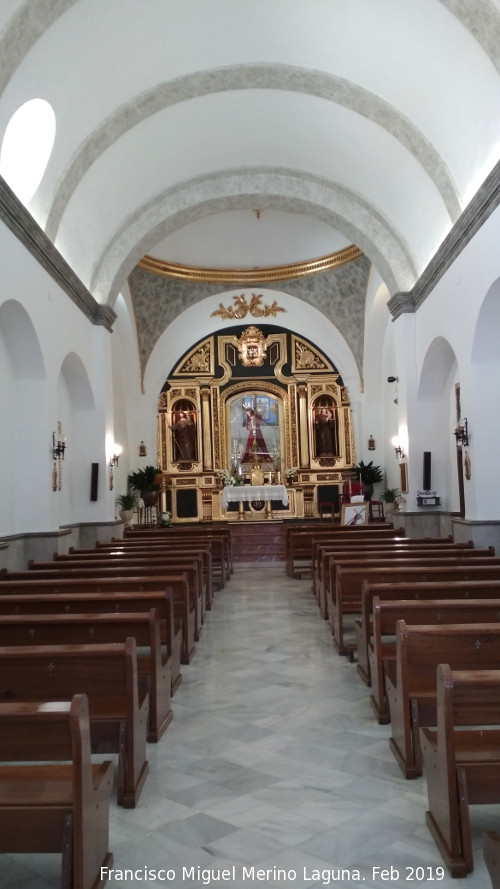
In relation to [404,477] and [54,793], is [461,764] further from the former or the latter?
[404,477]

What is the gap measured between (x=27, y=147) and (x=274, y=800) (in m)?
8.77

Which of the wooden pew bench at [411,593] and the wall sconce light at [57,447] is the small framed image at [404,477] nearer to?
the wall sconce light at [57,447]

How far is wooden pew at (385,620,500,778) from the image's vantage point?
13.1 feet

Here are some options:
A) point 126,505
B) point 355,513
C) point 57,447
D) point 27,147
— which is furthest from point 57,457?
point 126,505

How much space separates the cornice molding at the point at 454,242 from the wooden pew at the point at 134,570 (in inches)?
224

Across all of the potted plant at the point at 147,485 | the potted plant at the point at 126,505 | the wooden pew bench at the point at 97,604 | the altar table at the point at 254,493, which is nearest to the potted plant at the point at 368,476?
the altar table at the point at 254,493

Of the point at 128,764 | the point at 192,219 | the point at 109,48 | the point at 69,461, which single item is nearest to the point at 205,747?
the point at 128,764

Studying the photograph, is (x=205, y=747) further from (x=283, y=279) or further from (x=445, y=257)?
(x=283, y=279)

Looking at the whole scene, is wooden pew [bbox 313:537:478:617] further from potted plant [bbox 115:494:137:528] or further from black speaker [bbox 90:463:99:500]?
potted plant [bbox 115:494:137:528]

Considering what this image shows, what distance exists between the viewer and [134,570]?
7.70 m

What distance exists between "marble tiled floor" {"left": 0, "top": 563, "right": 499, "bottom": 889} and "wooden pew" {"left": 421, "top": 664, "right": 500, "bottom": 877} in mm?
109

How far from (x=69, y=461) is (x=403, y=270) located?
23.5 ft

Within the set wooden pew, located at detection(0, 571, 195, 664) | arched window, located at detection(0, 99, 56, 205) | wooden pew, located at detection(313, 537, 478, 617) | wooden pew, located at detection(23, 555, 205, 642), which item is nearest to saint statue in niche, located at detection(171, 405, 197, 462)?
wooden pew, located at detection(313, 537, 478, 617)

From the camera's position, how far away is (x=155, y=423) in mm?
21516
